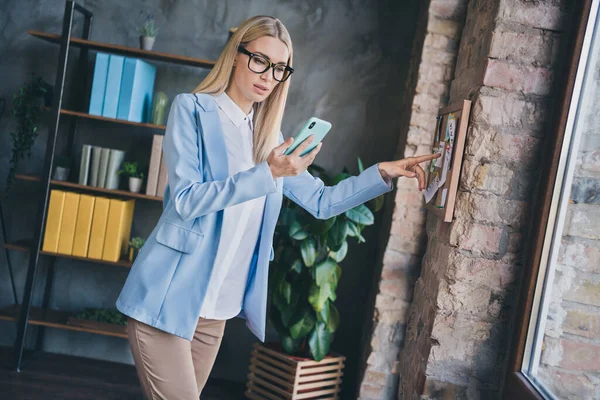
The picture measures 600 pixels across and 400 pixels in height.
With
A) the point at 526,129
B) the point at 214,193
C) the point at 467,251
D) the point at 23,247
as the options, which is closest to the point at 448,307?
the point at 467,251

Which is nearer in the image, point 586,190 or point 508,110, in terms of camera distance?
point 586,190

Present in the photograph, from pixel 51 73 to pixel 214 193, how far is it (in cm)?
265

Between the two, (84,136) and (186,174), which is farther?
(84,136)

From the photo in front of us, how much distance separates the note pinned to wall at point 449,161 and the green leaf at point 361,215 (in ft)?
3.00

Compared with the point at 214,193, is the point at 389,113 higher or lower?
higher

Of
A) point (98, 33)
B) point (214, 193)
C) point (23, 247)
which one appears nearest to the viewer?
point (214, 193)

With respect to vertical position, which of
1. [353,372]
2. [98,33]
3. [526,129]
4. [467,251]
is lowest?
[353,372]

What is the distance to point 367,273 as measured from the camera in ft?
12.6

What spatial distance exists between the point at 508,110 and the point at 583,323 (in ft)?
2.41

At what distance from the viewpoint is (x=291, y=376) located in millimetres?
3244

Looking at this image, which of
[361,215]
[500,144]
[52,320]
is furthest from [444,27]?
[52,320]

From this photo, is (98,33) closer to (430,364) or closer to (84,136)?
(84,136)

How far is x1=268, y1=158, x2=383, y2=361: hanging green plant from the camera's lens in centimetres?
318

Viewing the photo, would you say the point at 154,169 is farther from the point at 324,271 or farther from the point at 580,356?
the point at 580,356
